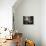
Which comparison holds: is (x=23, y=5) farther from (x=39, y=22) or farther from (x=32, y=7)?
(x=39, y=22)

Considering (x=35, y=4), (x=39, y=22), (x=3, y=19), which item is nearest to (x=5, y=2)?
(x=3, y=19)

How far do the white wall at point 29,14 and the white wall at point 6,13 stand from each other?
3.90 feet

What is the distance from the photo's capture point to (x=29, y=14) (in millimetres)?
5043

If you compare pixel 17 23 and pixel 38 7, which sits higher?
pixel 38 7

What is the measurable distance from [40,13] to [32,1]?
0.68 m

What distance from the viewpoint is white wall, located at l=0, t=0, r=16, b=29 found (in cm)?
379

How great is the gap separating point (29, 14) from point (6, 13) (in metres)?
1.51

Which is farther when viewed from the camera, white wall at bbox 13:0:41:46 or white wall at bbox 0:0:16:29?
white wall at bbox 13:0:41:46

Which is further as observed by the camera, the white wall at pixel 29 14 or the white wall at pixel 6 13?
the white wall at pixel 29 14

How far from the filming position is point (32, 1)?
5.00 m

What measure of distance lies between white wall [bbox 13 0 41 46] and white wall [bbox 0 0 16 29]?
1190mm

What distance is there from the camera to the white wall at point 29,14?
16.5 feet

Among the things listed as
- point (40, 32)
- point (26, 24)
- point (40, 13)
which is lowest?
point (40, 32)

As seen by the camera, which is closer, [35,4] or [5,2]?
[5,2]
